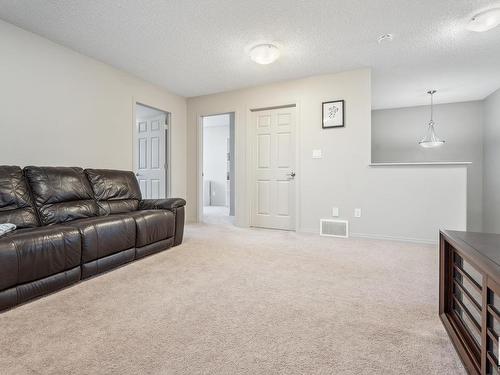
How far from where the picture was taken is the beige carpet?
116cm

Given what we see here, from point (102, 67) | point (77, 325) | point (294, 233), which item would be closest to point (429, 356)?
point (77, 325)

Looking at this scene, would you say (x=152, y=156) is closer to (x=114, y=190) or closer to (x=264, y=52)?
(x=114, y=190)

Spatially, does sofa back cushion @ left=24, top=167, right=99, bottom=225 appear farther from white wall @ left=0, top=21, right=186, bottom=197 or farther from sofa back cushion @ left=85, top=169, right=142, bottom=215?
white wall @ left=0, top=21, right=186, bottom=197

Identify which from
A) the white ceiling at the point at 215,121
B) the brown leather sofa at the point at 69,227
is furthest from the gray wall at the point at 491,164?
the white ceiling at the point at 215,121

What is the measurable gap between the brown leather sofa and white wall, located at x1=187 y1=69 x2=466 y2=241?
75.3 inches

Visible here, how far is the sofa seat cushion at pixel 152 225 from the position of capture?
2.64 meters

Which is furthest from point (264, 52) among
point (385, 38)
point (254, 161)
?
point (254, 161)

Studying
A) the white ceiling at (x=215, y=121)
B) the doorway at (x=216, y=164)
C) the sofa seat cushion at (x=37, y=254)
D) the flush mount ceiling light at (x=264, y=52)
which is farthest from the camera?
the doorway at (x=216, y=164)

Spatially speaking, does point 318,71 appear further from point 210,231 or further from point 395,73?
point 210,231

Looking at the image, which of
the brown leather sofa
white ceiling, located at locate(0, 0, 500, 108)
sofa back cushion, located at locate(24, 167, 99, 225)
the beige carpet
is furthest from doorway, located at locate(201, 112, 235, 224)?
the beige carpet

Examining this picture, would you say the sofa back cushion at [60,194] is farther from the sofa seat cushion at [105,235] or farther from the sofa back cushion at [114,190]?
the sofa seat cushion at [105,235]

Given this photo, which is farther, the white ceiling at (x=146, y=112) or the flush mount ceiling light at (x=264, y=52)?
the white ceiling at (x=146, y=112)

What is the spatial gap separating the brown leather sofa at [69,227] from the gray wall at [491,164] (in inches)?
212

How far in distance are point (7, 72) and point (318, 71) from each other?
3.70 meters
